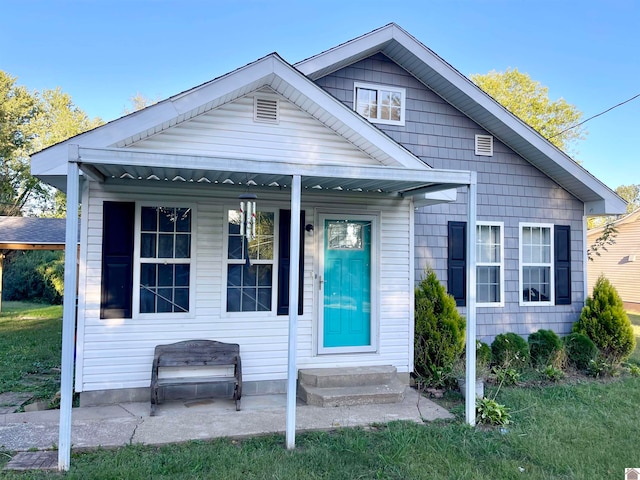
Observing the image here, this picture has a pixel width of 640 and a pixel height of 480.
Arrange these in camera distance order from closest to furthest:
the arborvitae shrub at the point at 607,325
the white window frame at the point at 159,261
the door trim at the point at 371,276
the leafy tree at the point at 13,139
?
the white window frame at the point at 159,261 < the door trim at the point at 371,276 < the arborvitae shrub at the point at 607,325 < the leafy tree at the point at 13,139

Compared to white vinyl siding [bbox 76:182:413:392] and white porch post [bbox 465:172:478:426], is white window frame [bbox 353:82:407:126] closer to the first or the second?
white vinyl siding [bbox 76:182:413:392]

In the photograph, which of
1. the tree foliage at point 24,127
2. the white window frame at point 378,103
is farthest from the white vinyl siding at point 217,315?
the tree foliage at point 24,127

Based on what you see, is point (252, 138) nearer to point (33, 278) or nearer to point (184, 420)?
point (184, 420)

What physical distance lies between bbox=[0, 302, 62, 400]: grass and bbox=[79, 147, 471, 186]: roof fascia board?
3.49 meters

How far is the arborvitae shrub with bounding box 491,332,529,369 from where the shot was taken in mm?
6883

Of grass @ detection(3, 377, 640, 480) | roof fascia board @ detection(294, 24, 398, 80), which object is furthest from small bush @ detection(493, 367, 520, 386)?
roof fascia board @ detection(294, 24, 398, 80)

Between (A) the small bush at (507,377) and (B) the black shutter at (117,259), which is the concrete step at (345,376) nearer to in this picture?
(A) the small bush at (507,377)

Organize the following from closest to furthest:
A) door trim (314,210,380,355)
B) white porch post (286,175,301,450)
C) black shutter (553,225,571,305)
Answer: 1. white porch post (286,175,301,450)
2. door trim (314,210,380,355)
3. black shutter (553,225,571,305)

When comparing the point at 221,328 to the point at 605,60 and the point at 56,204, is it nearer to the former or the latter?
the point at 605,60

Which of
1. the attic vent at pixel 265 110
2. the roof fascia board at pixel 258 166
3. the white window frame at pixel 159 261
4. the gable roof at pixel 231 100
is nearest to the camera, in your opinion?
the roof fascia board at pixel 258 166

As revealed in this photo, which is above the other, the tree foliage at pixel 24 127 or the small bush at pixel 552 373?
the tree foliage at pixel 24 127

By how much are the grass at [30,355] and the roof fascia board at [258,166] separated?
3493 mm

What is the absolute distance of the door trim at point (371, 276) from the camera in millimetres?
5852

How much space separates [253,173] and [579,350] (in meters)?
6.18
